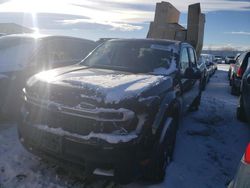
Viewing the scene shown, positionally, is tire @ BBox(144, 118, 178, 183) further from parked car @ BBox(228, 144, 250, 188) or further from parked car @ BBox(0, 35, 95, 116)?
parked car @ BBox(0, 35, 95, 116)

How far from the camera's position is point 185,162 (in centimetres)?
432

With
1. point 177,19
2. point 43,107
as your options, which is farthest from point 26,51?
point 177,19

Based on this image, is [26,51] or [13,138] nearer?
[13,138]

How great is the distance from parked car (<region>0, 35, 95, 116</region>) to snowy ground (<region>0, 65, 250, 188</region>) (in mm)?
589

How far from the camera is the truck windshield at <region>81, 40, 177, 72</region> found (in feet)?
14.8

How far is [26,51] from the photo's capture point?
5.89m

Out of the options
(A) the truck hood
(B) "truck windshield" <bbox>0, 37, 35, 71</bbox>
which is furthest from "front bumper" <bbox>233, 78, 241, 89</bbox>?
(B) "truck windshield" <bbox>0, 37, 35, 71</bbox>

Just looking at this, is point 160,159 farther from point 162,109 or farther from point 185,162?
point 185,162

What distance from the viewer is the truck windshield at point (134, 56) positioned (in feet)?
14.8

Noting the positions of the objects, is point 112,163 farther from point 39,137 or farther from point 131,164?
point 39,137

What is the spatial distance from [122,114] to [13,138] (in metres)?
2.61

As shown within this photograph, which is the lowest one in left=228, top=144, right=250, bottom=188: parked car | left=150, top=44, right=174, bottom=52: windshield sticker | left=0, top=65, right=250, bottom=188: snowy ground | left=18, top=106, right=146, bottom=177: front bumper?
left=0, top=65, right=250, bottom=188: snowy ground

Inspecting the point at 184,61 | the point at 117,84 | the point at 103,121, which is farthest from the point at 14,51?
the point at 103,121

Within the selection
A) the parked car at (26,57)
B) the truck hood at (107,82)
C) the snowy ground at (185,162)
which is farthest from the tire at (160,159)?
the parked car at (26,57)
